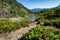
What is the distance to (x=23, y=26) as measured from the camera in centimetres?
2147

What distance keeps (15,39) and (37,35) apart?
3007 mm

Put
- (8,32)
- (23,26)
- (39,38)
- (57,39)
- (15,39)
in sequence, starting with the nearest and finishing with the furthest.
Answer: (57,39), (39,38), (15,39), (8,32), (23,26)

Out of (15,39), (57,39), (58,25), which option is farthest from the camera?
(58,25)

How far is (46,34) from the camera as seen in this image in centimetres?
1314

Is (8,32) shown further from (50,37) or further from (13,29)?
(50,37)

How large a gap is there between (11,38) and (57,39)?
18.0 feet

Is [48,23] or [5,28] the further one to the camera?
[48,23]

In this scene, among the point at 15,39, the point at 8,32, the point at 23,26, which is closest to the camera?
the point at 15,39

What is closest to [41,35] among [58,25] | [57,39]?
[57,39]

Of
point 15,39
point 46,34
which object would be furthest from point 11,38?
point 46,34

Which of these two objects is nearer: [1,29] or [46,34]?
[46,34]

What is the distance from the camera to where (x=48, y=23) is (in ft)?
79.2

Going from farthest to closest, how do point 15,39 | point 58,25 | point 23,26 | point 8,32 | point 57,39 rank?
point 58,25 < point 23,26 < point 8,32 < point 15,39 < point 57,39

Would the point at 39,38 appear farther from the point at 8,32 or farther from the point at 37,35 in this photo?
the point at 8,32
